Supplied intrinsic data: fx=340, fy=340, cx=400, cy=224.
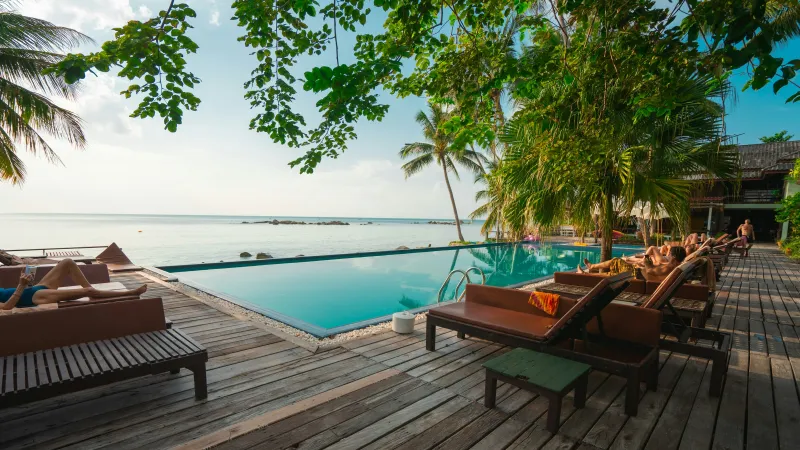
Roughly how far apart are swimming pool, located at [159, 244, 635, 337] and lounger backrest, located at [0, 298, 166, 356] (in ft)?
5.35

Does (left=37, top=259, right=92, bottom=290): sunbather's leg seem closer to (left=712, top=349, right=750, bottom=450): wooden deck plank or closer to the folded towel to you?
the folded towel

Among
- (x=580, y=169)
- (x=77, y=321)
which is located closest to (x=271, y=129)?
(x=77, y=321)

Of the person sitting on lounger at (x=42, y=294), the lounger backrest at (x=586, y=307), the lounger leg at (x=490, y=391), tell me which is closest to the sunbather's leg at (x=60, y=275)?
the person sitting on lounger at (x=42, y=294)

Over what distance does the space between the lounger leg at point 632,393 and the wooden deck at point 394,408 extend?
70 millimetres

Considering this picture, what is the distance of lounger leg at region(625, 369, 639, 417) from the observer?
87.1 inches

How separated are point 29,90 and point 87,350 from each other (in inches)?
387

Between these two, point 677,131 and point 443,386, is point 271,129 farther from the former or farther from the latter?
point 677,131

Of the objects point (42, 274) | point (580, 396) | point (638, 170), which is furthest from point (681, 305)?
point (42, 274)

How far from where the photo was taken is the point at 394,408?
230cm

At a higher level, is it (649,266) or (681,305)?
(649,266)

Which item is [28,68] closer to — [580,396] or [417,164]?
[580,396]

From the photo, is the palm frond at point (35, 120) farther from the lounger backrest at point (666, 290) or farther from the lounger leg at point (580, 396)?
the lounger backrest at point (666, 290)

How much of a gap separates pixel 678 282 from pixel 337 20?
3.62 meters

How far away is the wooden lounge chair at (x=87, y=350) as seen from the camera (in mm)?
1880
